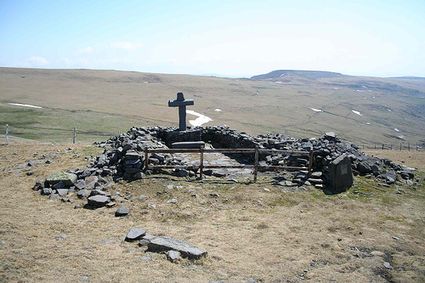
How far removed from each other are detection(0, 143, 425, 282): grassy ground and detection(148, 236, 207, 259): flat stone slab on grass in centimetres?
29

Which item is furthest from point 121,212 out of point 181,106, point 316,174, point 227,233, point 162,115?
point 162,115

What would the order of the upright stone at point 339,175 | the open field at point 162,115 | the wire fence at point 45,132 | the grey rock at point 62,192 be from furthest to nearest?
the open field at point 162,115 < the wire fence at point 45,132 < the upright stone at point 339,175 < the grey rock at point 62,192

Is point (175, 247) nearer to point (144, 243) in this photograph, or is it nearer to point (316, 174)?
point (144, 243)

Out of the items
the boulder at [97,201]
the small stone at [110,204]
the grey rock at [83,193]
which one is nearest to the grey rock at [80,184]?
the grey rock at [83,193]

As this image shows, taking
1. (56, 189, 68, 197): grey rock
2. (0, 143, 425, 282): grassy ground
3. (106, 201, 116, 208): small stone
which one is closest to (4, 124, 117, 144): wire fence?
(56, 189, 68, 197): grey rock

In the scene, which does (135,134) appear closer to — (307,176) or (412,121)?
(307,176)

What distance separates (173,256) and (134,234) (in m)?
1.90

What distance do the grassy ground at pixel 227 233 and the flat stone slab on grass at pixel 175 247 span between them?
29cm

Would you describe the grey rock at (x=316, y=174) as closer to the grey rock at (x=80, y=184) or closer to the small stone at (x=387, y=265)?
the small stone at (x=387, y=265)

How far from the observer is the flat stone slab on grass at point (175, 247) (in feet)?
33.0

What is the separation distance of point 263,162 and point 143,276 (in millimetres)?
12207

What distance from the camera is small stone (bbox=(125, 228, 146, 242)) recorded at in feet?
36.3

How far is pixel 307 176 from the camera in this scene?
1722cm

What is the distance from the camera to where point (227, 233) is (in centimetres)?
1198
